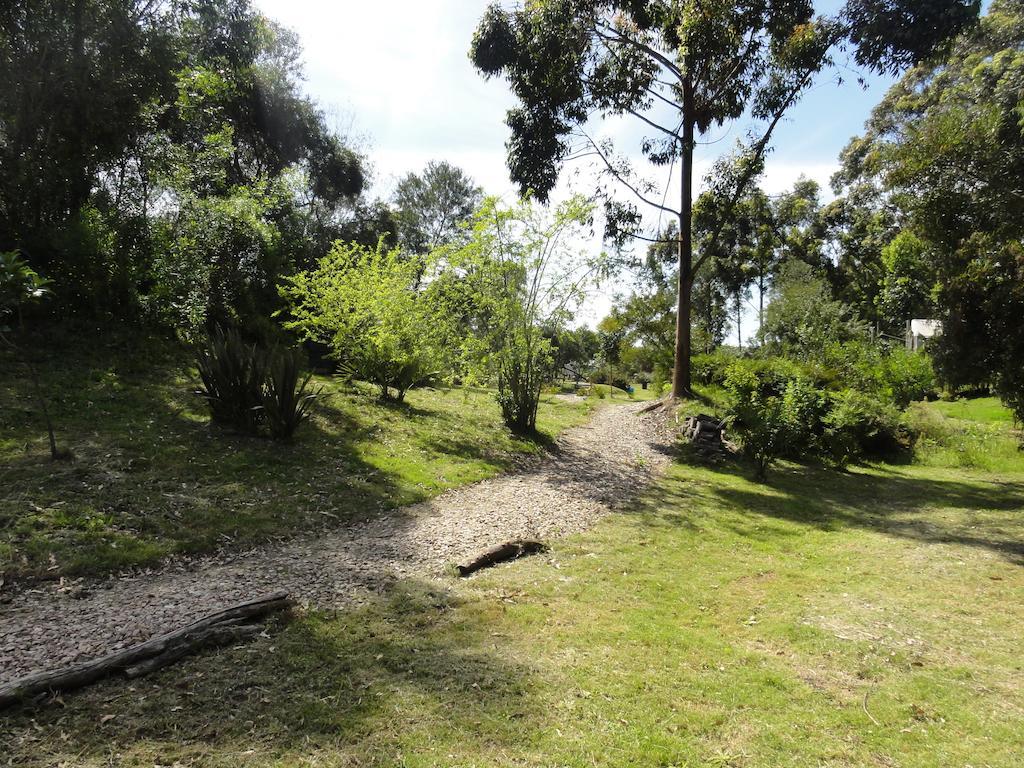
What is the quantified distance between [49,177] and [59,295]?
2.34 meters

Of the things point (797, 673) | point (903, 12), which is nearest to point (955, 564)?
point (797, 673)

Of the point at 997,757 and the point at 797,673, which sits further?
the point at 797,673

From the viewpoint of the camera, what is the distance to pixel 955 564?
6105 millimetres

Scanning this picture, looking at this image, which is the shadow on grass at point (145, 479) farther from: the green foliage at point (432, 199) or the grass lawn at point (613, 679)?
the green foliage at point (432, 199)

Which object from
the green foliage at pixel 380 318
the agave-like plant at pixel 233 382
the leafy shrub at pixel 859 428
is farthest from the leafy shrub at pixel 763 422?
the agave-like plant at pixel 233 382

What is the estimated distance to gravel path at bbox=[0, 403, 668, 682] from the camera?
365 centimetres

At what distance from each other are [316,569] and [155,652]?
1.79 m

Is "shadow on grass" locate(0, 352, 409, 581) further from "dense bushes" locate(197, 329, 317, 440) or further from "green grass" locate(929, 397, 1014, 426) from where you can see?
"green grass" locate(929, 397, 1014, 426)

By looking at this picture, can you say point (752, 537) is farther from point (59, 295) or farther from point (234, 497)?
point (59, 295)

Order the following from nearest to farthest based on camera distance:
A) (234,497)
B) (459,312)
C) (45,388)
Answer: (234,497)
(45,388)
(459,312)

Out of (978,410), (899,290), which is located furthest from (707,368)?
(899,290)

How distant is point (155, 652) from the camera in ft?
11.0

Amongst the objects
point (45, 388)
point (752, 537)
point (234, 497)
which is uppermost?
point (45, 388)

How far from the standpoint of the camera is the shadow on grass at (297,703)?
269cm
